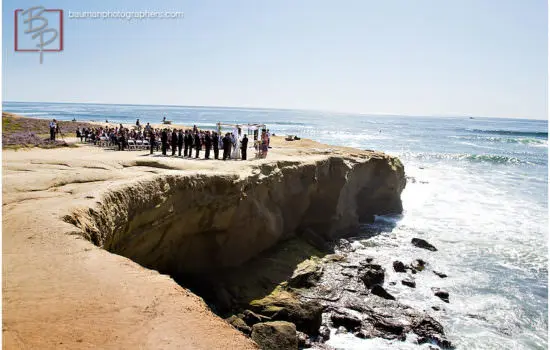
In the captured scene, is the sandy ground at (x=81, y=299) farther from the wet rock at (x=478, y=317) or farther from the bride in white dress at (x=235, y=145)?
the bride in white dress at (x=235, y=145)

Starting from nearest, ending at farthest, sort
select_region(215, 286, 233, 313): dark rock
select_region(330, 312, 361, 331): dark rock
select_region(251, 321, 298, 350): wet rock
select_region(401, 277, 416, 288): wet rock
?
1. select_region(251, 321, 298, 350): wet rock
2. select_region(215, 286, 233, 313): dark rock
3. select_region(330, 312, 361, 331): dark rock
4. select_region(401, 277, 416, 288): wet rock

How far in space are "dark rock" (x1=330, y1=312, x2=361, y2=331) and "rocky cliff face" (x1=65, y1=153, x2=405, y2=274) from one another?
4.81 meters

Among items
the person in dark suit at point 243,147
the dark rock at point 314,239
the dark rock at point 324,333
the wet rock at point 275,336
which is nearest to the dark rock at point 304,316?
the dark rock at point 324,333

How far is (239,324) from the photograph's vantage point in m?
12.7

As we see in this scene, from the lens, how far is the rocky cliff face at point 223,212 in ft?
39.4

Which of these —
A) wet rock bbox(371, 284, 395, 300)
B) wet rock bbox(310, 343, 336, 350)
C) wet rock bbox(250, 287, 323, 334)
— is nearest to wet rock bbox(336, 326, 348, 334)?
wet rock bbox(250, 287, 323, 334)

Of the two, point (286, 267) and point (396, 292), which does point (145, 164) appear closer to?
point (286, 267)

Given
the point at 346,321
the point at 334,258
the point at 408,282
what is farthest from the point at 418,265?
Result: the point at 346,321

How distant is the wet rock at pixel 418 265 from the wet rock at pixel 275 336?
10067mm

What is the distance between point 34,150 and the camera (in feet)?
79.4

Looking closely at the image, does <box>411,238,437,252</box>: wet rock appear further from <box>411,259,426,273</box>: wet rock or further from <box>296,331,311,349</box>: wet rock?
<box>296,331,311,349</box>: wet rock

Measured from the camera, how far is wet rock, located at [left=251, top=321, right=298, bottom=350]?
36.4 ft

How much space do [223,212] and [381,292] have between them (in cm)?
723

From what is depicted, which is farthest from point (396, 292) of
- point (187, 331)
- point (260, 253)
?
point (187, 331)
